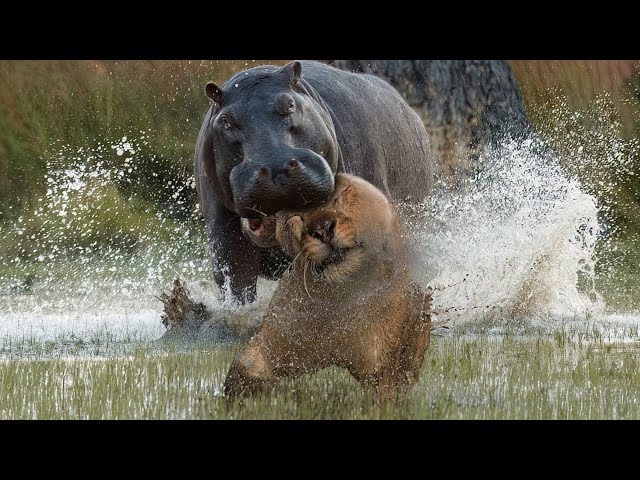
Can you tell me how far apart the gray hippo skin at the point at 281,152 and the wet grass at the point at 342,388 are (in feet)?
3.13

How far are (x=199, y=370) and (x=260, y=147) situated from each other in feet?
4.85

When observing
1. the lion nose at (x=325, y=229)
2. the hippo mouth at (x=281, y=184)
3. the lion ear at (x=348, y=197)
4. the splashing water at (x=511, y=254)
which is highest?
the splashing water at (x=511, y=254)

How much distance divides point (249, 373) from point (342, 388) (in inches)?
22.6

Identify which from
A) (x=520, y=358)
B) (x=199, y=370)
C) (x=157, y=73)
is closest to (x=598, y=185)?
(x=157, y=73)

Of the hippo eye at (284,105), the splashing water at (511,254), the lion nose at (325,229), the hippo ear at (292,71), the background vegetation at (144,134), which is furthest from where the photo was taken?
the background vegetation at (144,134)

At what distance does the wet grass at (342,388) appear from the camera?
595cm

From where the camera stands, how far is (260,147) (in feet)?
23.7

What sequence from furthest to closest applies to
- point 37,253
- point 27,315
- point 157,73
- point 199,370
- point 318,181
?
point 157,73
point 37,253
point 27,315
point 199,370
point 318,181

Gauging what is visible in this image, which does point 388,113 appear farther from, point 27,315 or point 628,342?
point 27,315

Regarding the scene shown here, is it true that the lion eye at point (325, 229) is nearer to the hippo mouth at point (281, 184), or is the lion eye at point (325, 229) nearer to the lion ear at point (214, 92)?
the hippo mouth at point (281, 184)

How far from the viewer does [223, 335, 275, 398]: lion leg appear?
6008 millimetres

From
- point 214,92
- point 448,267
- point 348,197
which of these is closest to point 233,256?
point 214,92

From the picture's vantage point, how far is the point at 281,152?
7.04 metres

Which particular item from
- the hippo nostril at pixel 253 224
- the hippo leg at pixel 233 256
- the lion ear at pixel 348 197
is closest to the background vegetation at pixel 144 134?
the hippo leg at pixel 233 256
